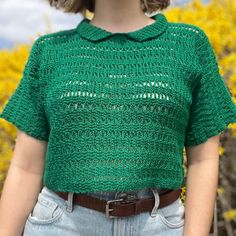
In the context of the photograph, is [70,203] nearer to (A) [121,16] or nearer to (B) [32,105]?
(B) [32,105]

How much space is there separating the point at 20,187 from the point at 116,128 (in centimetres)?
39

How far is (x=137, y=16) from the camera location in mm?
1797

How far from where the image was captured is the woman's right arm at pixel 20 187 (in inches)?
70.0

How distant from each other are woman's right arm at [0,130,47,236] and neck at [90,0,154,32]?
42 cm

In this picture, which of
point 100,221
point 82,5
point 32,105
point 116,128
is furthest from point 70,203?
point 82,5

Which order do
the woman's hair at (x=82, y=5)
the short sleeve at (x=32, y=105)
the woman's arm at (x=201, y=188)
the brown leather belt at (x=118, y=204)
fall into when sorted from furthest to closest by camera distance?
the woman's hair at (x=82, y=5), the short sleeve at (x=32, y=105), the woman's arm at (x=201, y=188), the brown leather belt at (x=118, y=204)

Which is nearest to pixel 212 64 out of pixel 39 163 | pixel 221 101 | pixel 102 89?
pixel 221 101

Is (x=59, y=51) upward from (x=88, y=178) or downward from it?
upward

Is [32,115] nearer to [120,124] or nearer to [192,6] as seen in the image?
[120,124]

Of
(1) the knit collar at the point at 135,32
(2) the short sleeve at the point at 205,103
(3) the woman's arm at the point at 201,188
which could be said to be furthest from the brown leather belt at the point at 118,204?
(1) the knit collar at the point at 135,32

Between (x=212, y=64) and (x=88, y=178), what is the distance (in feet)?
1.66

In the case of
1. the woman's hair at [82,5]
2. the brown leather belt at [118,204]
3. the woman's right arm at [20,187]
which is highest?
the woman's hair at [82,5]

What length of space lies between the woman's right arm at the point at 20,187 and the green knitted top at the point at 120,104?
46 millimetres

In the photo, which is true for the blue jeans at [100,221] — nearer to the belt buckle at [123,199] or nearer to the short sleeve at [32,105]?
the belt buckle at [123,199]
